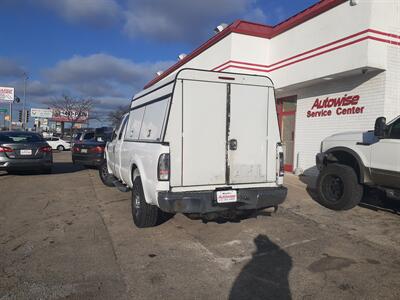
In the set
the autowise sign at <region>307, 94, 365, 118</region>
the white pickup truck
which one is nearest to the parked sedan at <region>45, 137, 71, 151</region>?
the autowise sign at <region>307, 94, 365, 118</region>

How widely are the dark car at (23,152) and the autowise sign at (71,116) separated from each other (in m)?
49.4

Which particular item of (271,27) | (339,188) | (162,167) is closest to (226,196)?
(162,167)

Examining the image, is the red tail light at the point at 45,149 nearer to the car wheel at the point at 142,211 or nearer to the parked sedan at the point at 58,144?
the car wheel at the point at 142,211

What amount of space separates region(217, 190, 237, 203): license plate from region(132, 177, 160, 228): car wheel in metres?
1.20

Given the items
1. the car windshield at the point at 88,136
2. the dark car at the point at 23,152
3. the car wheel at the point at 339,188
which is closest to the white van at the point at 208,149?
the car wheel at the point at 339,188

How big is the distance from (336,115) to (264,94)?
6.30 metres

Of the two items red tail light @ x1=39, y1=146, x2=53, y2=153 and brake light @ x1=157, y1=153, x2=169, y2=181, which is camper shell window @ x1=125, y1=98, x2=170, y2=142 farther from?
red tail light @ x1=39, y1=146, x2=53, y2=153

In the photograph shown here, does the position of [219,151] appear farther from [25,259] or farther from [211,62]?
[211,62]

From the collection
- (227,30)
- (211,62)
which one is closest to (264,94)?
(227,30)

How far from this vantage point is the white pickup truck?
257 inches

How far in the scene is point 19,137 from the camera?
1224cm

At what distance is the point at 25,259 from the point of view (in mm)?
4684

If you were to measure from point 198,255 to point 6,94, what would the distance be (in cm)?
5464

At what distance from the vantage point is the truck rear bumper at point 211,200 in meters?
4.97
